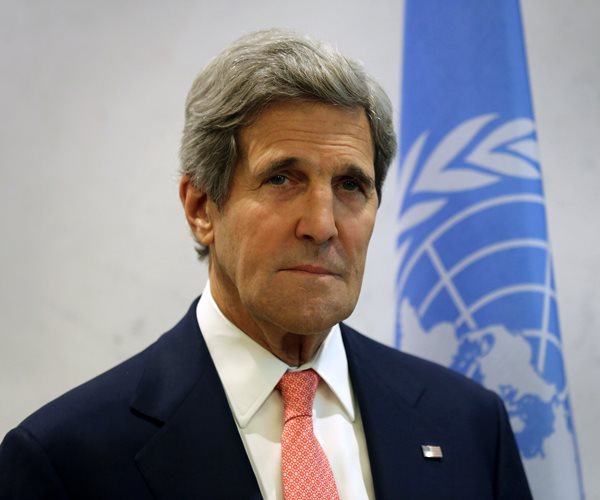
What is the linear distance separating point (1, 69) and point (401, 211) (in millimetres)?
1257

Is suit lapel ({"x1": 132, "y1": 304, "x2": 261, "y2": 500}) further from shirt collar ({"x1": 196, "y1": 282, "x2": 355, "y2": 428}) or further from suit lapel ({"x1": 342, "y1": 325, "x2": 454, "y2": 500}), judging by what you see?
suit lapel ({"x1": 342, "y1": 325, "x2": 454, "y2": 500})

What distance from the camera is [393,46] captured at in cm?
269

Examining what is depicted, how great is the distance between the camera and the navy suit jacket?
4.71 feet

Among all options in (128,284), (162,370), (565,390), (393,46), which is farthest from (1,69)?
(565,390)

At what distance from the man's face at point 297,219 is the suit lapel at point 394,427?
243mm

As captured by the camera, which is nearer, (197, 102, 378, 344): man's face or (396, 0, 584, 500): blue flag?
(197, 102, 378, 344): man's face

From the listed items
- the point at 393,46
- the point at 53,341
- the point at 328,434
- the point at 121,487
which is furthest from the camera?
the point at 393,46

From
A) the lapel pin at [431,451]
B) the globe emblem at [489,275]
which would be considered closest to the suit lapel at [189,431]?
the lapel pin at [431,451]

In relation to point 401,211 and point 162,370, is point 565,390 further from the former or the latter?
point 162,370

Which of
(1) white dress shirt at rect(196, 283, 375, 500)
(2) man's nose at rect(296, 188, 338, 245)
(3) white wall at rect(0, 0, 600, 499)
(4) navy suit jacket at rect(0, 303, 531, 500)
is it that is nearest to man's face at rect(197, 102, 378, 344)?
(2) man's nose at rect(296, 188, 338, 245)

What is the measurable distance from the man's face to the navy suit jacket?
21 cm

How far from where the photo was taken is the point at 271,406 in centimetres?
157

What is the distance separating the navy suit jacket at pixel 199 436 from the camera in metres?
1.43

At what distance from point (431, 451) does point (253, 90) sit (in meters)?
0.76
